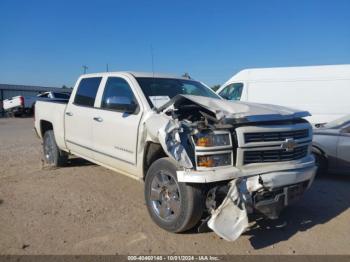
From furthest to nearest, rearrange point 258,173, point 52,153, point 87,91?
1. point 52,153
2. point 87,91
3. point 258,173

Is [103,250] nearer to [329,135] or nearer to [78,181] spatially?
[78,181]

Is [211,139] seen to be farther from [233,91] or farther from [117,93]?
[233,91]

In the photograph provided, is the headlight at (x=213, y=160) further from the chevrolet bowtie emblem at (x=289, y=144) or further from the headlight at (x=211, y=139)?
the chevrolet bowtie emblem at (x=289, y=144)

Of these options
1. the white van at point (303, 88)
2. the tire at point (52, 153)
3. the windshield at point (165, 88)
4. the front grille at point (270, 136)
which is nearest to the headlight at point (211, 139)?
the front grille at point (270, 136)

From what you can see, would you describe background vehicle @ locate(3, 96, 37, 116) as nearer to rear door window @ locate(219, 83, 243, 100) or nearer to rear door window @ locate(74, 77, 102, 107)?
rear door window @ locate(219, 83, 243, 100)

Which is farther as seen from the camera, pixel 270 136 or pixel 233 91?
pixel 233 91

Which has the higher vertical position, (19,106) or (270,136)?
(270,136)

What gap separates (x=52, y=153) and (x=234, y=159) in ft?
16.8

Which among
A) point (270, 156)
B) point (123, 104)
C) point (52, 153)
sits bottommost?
point (52, 153)

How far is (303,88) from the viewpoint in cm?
1192

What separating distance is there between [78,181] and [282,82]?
8.25 m

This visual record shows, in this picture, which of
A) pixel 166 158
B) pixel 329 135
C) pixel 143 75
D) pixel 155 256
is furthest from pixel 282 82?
pixel 155 256

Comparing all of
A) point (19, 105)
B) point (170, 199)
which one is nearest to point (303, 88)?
point (170, 199)

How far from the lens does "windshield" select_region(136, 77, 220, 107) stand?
5086mm
